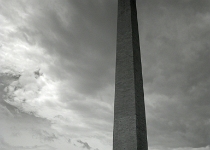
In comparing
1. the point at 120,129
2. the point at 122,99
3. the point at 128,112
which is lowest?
the point at 120,129

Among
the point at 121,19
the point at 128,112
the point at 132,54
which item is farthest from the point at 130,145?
the point at 121,19

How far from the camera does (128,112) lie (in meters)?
7.76

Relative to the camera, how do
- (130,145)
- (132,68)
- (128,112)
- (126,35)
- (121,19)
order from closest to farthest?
1. (130,145)
2. (128,112)
3. (132,68)
4. (126,35)
5. (121,19)

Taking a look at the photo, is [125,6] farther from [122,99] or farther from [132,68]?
[122,99]

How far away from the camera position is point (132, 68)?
334 inches

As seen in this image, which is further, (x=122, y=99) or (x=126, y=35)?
(x=126, y=35)

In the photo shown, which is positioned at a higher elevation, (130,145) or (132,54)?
(132,54)

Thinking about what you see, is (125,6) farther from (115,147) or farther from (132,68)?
(115,147)

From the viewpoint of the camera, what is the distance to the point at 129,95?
26.2 ft

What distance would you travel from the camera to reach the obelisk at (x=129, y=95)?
7465mm

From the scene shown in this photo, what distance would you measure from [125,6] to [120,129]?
5.95m

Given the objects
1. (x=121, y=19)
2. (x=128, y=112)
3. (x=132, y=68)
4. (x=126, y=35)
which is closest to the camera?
(x=128, y=112)

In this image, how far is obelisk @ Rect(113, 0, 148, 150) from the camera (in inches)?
294

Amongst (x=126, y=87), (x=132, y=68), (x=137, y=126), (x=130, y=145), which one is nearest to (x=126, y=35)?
(x=132, y=68)
